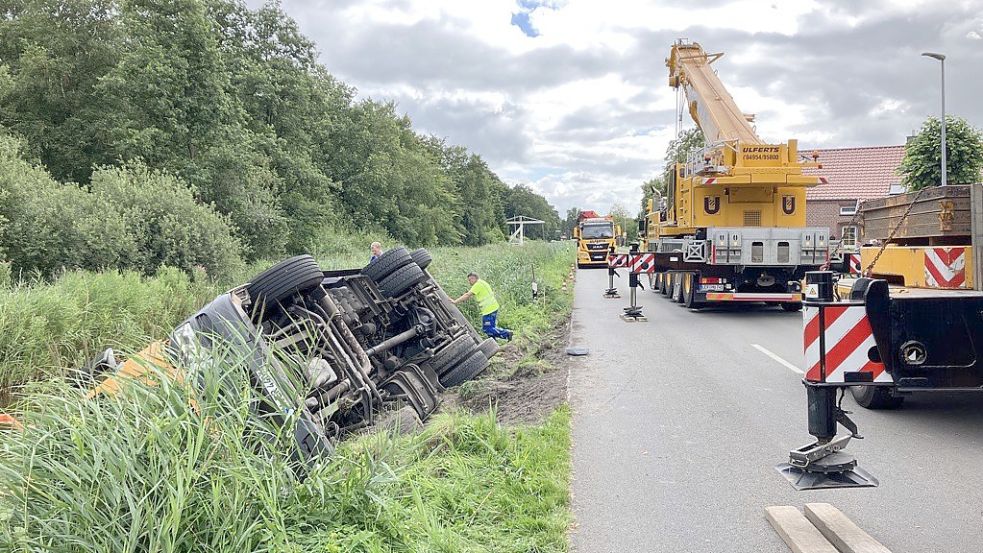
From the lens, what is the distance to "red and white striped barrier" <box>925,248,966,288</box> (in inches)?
228

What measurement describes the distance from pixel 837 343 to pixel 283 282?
4.55m

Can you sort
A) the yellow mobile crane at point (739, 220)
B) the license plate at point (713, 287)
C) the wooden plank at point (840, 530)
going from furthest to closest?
1. the license plate at point (713, 287)
2. the yellow mobile crane at point (739, 220)
3. the wooden plank at point (840, 530)

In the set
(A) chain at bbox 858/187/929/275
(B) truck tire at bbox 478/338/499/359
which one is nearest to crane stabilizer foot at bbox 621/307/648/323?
(B) truck tire at bbox 478/338/499/359

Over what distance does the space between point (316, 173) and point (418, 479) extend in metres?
33.6

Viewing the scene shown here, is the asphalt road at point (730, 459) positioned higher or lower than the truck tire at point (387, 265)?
lower

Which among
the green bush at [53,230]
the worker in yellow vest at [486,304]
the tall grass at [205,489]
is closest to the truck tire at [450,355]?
the worker in yellow vest at [486,304]

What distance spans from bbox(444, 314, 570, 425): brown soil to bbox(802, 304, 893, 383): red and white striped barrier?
110 inches

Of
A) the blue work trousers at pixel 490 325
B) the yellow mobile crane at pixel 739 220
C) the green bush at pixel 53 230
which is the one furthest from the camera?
the yellow mobile crane at pixel 739 220

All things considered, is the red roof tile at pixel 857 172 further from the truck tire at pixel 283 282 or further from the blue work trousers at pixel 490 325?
the truck tire at pixel 283 282

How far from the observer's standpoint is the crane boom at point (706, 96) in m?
14.8

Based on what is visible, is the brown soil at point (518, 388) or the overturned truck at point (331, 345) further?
the brown soil at point (518, 388)

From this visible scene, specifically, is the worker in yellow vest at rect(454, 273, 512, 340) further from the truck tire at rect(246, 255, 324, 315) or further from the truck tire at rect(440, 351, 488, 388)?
the truck tire at rect(246, 255, 324, 315)

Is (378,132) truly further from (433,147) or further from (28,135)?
(433,147)

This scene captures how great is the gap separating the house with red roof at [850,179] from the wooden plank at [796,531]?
39.5 metres
